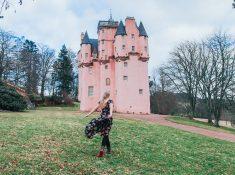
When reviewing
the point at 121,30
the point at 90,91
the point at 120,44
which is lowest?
the point at 90,91

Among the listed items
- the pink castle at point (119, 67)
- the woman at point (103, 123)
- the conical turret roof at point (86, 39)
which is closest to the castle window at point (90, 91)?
the pink castle at point (119, 67)

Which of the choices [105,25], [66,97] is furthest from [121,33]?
[66,97]

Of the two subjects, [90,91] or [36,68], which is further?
[36,68]

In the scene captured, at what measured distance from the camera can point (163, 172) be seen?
1423 cm

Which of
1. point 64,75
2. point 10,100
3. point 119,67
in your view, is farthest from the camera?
point 64,75

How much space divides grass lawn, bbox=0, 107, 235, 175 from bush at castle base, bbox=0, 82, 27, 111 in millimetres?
18963

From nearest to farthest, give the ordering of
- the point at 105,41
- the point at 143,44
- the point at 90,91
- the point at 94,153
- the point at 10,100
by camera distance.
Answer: the point at 94,153 < the point at 10,100 < the point at 143,44 < the point at 105,41 < the point at 90,91

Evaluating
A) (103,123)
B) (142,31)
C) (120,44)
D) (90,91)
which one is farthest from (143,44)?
(103,123)

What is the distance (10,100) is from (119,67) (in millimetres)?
19646

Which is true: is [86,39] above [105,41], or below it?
above

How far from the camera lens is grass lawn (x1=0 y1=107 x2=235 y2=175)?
43.8 feet

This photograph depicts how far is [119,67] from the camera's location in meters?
56.4

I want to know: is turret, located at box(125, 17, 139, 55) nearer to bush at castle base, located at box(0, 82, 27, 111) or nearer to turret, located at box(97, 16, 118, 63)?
turret, located at box(97, 16, 118, 63)

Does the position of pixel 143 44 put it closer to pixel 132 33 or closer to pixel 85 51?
pixel 132 33
